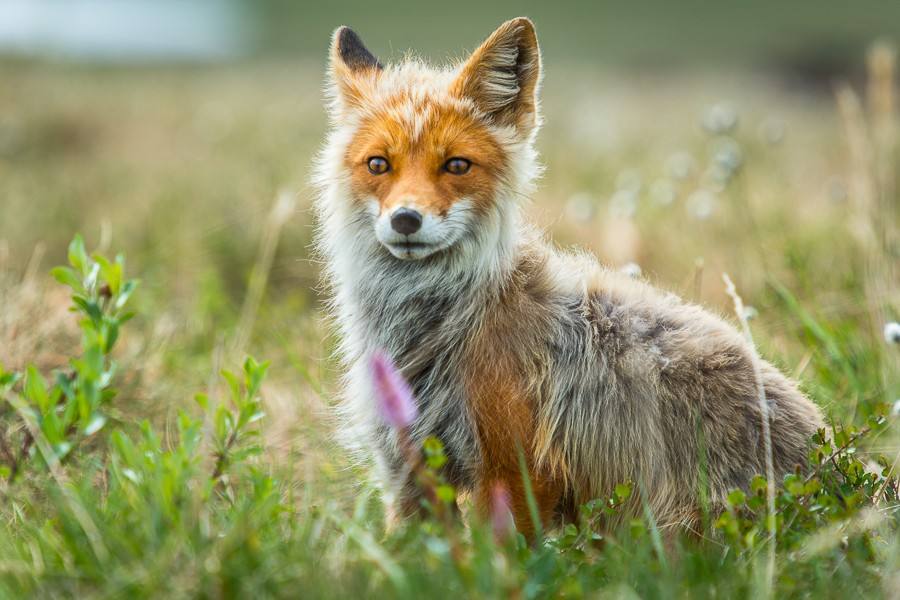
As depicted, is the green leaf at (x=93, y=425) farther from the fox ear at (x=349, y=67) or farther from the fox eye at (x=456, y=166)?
the fox ear at (x=349, y=67)

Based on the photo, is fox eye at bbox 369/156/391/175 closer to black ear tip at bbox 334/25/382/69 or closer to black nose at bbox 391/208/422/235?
black nose at bbox 391/208/422/235

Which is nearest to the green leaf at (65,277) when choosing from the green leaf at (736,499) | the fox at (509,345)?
the fox at (509,345)

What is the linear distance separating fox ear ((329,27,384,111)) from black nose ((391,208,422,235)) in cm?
96

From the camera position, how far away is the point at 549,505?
12.5 feet

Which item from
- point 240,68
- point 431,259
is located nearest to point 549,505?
point 431,259

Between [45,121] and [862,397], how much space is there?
1372 centimetres

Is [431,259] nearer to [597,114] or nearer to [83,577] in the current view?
[83,577]

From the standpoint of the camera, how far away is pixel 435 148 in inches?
153

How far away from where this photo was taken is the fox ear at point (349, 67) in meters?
4.42

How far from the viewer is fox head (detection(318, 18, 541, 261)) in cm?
381

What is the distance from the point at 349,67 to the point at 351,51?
15cm

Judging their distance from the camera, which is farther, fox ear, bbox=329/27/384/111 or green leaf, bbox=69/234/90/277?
fox ear, bbox=329/27/384/111

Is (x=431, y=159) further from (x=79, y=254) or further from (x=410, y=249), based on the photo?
(x=79, y=254)

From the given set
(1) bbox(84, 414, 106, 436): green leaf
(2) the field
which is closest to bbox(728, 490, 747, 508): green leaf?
(2) the field
